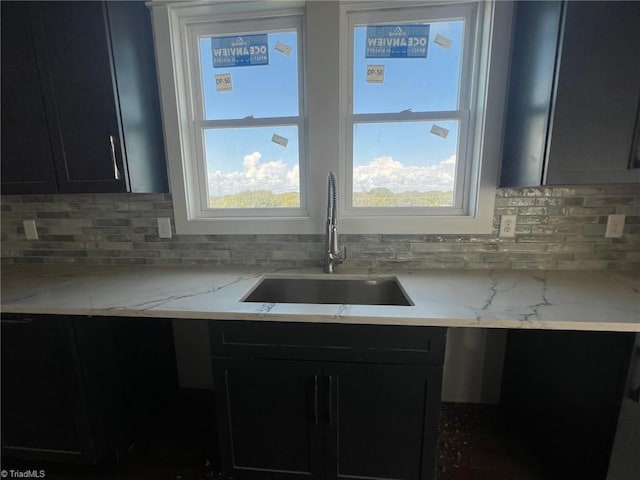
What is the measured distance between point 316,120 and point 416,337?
3.90 feet

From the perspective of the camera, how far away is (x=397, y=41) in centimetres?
155

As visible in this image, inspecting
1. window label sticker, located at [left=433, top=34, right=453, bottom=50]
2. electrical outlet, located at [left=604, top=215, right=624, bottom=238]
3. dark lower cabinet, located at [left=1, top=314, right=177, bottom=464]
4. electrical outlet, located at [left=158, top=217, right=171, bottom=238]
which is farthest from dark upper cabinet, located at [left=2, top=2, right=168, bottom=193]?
electrical outlet, located at [left=604, top=215, right=624, bottom=238]

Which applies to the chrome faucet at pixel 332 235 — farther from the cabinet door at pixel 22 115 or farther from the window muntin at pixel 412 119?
the cabinet door at pixel 22 115

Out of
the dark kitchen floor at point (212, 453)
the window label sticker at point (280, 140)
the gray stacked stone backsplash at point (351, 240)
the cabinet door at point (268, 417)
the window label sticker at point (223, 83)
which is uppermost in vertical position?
the window label sticker at point (223, 83)

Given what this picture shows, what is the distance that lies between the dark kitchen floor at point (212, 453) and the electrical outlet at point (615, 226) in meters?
1.20

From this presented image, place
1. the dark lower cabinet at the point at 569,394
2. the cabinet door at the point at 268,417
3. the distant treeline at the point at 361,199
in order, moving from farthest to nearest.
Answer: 1. the distant treeline at the point at 361,199
2. the cabinet door at the point at 268,417
3. the dark lower cabinet at the point at 569,394

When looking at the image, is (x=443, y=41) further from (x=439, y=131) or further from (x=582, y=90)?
(x=582, y=90)

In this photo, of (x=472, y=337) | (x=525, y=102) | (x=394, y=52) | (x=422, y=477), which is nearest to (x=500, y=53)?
(x=525, y=102)

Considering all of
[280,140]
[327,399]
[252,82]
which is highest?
[252,82]

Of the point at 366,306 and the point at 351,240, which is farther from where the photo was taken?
the point at 351,240

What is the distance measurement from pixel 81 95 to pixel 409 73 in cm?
166

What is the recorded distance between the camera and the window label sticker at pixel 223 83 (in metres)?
1.68

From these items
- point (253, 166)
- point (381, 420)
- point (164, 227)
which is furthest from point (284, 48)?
point (381, 420)

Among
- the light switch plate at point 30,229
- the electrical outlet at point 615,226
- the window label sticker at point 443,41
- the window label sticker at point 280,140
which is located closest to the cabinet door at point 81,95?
the light switch plate at point 30,229
